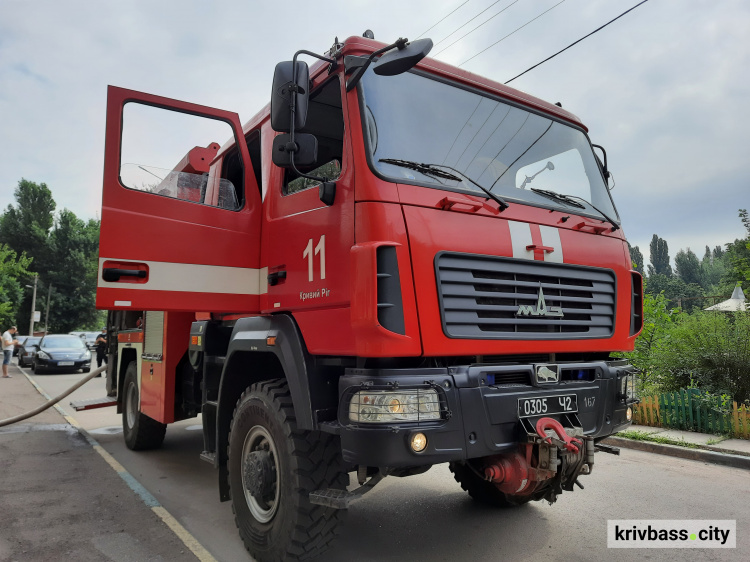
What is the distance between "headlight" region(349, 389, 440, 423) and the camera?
8.36 ft

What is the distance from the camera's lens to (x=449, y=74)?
3395 millimetres

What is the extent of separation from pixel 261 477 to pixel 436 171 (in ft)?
6.75

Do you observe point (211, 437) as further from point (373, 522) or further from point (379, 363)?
point (379, 363)

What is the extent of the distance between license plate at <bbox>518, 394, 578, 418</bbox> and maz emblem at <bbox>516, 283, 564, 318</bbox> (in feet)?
1.54

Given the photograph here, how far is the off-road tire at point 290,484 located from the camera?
9.67 feet

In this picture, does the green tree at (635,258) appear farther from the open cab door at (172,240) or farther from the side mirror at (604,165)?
the open cab door at (172,240)

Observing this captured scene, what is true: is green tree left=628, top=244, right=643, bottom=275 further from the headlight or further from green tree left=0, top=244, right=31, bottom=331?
green tree left=0, top=244, right=31, bottom=331

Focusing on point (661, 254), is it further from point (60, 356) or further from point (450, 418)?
point (450, 418)

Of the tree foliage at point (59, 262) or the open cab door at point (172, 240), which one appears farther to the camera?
the tree foliage at point (59, 262)

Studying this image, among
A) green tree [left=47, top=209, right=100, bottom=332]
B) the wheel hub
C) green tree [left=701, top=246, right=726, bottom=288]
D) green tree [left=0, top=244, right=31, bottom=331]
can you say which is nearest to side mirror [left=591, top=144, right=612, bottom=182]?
the wheel hub

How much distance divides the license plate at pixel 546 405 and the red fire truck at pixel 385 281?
11 millimetres

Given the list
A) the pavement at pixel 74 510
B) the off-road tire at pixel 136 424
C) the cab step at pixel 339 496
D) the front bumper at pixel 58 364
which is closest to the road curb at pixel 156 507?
the pavement at pixel 74 510

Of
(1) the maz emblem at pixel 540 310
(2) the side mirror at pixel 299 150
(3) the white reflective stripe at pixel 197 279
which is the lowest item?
(1) the maz emblem at pixel 540 310

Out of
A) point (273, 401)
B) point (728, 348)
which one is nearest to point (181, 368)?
point (273, 401)
